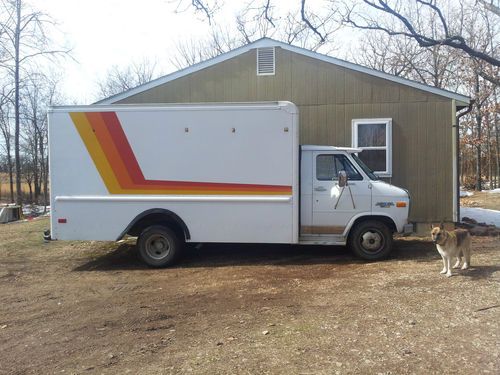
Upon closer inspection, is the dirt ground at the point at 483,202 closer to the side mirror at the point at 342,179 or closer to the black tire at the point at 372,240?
the black tire at the point at 372,240

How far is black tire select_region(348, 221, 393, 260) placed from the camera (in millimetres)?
7859

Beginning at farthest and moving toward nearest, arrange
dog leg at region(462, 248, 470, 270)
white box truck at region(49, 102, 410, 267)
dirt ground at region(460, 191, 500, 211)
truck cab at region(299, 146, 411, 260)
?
1. dirt ground at region(460, 191, 500, 211)
2. truck cab at region(299, 146, 411, 260)
3. white box truck at region(49, 102, 410, 267)
4. dog leg at region(462, 248, 470, 270)

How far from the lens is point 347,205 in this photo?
7.85 meters

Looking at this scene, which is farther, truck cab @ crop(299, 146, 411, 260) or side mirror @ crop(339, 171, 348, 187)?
truck cab @ crop(299, 146, 411, 260)

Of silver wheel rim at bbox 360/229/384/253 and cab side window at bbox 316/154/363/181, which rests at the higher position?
cab side window at bbox 316/154/363/181

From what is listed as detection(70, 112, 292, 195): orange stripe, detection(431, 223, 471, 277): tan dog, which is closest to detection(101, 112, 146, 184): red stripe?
detection(70, 112, 292, 195): orange stripe

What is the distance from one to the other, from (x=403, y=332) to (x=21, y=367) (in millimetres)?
3592

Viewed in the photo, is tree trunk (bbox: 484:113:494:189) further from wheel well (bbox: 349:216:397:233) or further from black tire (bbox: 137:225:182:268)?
black tire (bbox: 137:225:182:268)

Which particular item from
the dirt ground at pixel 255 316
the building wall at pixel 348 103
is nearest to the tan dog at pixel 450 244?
the dirt ground at pixel 255 316

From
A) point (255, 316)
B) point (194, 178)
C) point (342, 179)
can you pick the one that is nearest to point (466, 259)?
point (342, 179)

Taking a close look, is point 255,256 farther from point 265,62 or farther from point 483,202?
point 483,202

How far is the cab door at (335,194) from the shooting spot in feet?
25.7

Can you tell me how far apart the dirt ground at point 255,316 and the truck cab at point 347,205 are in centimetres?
44

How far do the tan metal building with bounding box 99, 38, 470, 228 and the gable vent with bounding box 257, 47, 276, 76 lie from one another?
0.08ft
